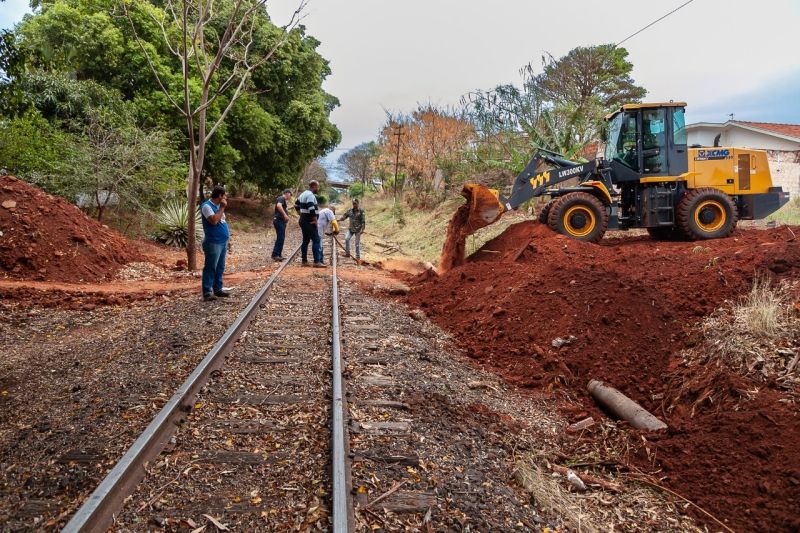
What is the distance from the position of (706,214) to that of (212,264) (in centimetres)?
1012

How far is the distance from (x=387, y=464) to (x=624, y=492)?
1.75 metres

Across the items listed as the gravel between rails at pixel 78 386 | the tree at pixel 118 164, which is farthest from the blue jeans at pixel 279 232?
the gravel between rails at pixel 78 386

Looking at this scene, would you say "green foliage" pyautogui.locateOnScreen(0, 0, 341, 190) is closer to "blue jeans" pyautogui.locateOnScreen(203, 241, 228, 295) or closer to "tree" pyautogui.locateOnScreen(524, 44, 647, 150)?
"blue jeans" pyautogui.locateOnScreen(203, 241, 228, 295)

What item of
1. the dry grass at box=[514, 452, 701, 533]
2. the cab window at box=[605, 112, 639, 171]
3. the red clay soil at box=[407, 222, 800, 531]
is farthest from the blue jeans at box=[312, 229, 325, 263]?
the dry grass at box=[514, 452, 701, 533]

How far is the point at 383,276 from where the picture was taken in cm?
1307

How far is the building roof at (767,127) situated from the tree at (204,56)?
2416 centimetres

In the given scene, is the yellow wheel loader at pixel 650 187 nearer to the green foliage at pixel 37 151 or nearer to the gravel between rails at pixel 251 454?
the gravel between rails at pixel 251 454

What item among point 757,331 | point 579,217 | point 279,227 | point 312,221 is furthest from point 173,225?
point 757,331

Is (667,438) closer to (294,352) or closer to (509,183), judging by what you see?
(294,352)

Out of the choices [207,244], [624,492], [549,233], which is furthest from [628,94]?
[624,492]

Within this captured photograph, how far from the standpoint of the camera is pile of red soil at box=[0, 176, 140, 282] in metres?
10.6

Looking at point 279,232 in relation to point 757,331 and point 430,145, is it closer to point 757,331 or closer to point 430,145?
point 757,331

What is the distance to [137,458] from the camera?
341 cm

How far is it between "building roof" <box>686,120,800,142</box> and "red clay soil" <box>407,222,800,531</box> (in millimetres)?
21448
